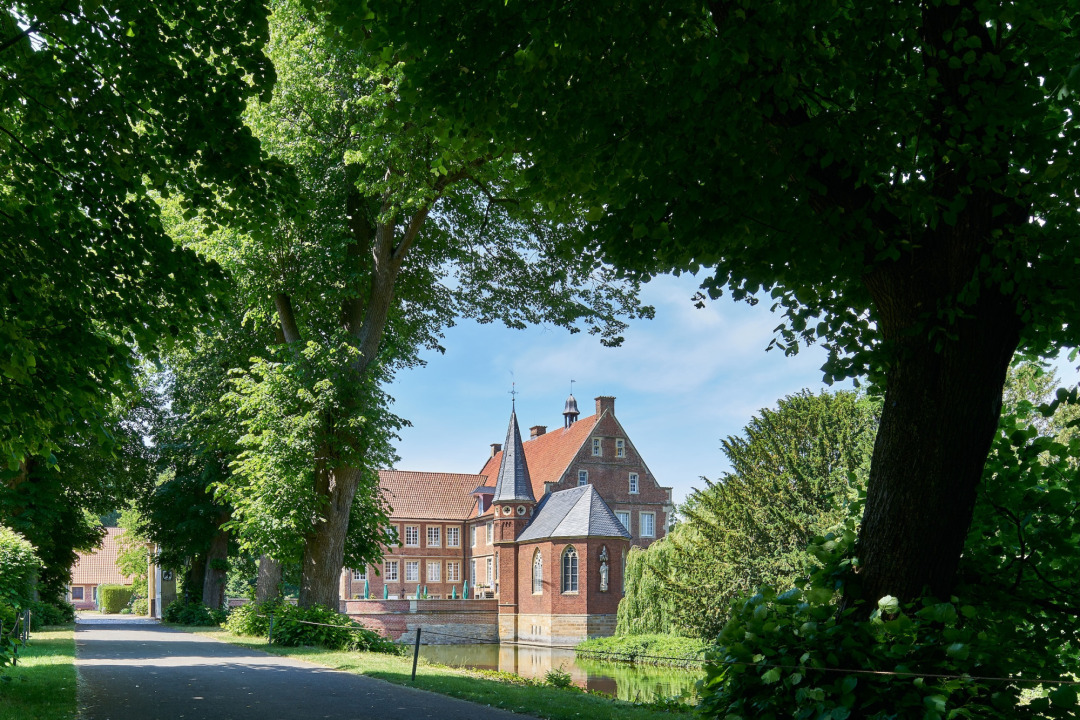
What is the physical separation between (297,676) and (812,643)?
370 inches

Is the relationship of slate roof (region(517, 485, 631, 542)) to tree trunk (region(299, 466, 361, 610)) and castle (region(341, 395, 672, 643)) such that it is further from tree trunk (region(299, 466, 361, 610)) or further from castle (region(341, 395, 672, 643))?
tree trunk (region(299, 466, 361, 610))

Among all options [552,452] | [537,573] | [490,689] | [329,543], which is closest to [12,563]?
[490,689]

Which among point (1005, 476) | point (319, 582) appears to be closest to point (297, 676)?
point (319, 582)

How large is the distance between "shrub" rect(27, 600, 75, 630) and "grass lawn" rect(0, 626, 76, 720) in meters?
8.92

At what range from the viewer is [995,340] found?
18.6ft

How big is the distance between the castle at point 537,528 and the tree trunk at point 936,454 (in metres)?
40.5

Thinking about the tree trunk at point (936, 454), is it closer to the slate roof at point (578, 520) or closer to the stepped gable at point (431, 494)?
the slate roof at point (578, 520)

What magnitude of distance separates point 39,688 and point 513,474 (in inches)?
1703

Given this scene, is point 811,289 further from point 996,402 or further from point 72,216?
point 72,216

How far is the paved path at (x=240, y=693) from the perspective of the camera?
9.37 meters

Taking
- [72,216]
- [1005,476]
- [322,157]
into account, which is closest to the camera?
[1005,476]

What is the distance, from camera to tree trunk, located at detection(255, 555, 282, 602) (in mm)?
22172

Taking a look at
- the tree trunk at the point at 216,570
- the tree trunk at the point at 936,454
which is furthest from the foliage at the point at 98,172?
the tree trunk at the point at 216,570

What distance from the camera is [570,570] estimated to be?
46.7 metres
